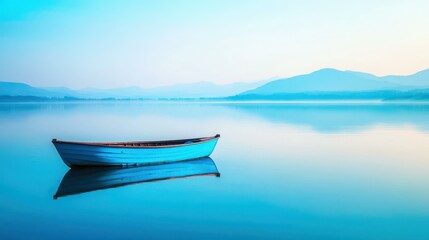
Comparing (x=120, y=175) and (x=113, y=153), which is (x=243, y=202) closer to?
(x=120, y=175)

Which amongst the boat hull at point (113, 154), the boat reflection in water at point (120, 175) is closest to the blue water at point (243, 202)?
the boat reflection in water at point (120, 175)

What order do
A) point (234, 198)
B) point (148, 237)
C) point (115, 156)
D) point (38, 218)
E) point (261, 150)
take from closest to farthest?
point (148, 237), point (38, 218), point (234, 198), point (115, 156), point (261, 150)

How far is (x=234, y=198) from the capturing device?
1117 centimetres

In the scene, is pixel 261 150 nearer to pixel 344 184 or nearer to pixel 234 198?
pixel 344 184

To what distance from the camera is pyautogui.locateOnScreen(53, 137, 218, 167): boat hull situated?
1412 cm

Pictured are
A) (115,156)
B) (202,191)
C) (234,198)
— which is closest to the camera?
(234,198)

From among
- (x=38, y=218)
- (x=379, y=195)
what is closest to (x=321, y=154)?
(x=379, y=195)

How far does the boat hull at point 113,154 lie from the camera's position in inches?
556

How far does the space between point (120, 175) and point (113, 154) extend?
3.41ft

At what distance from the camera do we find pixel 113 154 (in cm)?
1447

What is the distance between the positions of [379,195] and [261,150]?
9.81m

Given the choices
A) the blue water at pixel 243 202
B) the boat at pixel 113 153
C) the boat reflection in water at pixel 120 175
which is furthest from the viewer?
the boat at pixel 113 153

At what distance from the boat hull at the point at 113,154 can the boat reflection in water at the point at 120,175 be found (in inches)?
9.1

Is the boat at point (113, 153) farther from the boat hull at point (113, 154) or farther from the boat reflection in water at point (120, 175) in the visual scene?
the boat reflection in water at point (120, 175)
